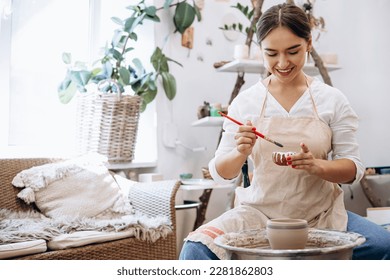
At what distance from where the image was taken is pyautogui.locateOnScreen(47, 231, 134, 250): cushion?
160 centimetres

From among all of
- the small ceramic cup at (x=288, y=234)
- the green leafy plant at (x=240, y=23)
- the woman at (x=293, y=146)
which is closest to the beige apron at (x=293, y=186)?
the woman at (x=293, y=146)

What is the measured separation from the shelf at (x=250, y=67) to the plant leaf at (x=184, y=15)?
0.30 meters

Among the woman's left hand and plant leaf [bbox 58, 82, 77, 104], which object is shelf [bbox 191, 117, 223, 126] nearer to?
plant leaf [bbox 58, 82, 77, 104]

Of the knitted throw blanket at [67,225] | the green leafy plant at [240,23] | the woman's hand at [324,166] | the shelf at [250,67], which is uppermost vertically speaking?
the green leafy plant at [240,23]

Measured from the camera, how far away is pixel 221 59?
9.10 ft

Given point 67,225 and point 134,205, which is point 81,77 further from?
point 67,225

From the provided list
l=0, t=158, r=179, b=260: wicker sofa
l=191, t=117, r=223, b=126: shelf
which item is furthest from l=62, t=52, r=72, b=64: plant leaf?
l=191, t=117, r=223, b=126: shelf

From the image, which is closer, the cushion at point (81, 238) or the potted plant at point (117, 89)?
the cushion at point (81, 238)

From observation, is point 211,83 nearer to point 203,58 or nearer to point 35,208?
point 203,58

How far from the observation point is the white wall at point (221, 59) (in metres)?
2.19

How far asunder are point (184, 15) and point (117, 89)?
60 cm

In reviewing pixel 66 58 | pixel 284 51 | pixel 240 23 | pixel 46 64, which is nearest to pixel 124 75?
pixel 66 58

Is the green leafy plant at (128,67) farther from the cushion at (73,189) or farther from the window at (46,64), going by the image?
the cushion at (73,189)

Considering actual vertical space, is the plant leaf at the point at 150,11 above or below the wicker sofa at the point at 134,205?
above
